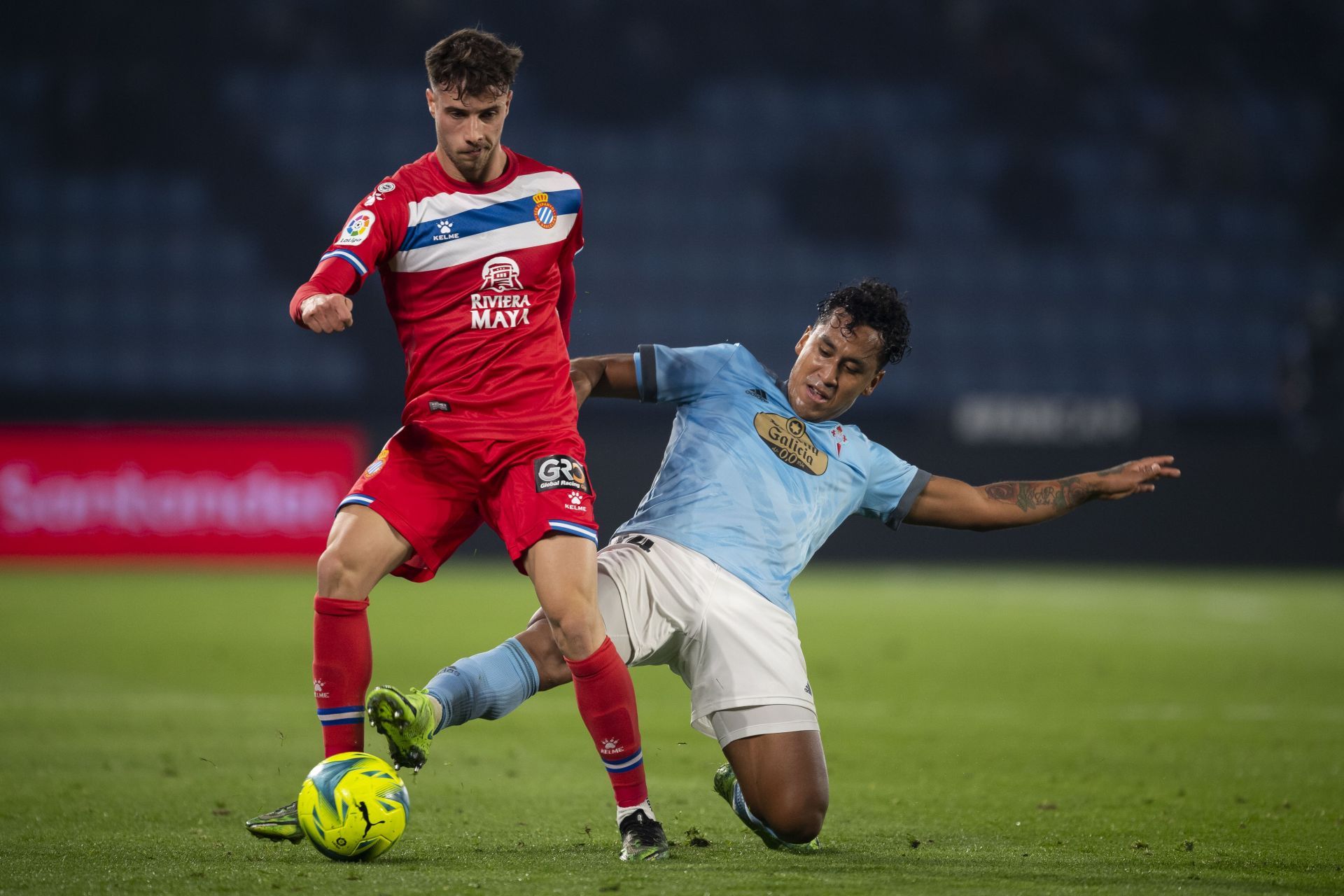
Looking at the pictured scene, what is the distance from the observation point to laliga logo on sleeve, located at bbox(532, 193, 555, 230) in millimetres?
3912

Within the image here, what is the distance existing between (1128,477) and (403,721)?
217 centimetres

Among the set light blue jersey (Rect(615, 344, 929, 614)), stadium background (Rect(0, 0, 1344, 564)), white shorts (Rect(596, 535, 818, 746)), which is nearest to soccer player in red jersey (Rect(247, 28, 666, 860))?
white shorts (Rect(596, 535, 818, 746))

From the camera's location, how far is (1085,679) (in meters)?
8.22

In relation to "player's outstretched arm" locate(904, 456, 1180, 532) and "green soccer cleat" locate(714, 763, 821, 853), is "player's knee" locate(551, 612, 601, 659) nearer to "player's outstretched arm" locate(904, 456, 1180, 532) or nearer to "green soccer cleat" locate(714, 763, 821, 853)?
"green soccer cleat" locate(714, 763, 821, 853)

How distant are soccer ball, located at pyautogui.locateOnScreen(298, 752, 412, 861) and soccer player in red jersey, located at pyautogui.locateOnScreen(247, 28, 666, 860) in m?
0.10

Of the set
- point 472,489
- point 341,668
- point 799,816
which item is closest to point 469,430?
point 472,489

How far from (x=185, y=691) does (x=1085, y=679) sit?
4.78 meters

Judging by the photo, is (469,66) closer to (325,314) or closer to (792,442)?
(325,314)

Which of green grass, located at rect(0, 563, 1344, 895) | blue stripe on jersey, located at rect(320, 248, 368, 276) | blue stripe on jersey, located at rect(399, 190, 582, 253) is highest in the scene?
blue stripe on jersey, located at rect(399, 190, 582, 253)

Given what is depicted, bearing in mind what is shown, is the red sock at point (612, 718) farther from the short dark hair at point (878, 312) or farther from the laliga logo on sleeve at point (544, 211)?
the short dark hair at point (878, 312)

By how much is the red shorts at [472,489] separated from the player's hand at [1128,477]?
4.98 feet

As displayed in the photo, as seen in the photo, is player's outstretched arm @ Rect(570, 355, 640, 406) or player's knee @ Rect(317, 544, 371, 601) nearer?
player's knee @ Rect(317, 544, 371, 601)

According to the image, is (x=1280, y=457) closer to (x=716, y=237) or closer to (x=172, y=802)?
(x=716, y=237)

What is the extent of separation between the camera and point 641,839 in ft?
11.9
